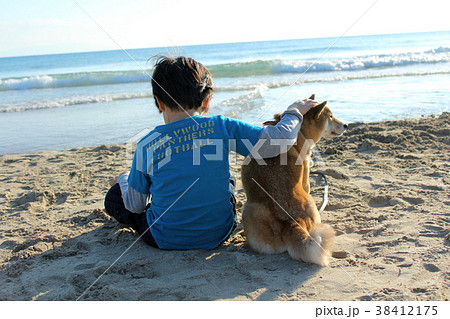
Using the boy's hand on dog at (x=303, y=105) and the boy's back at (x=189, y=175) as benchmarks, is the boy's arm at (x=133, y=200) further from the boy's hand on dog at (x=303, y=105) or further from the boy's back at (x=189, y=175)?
the boy's hand on dog at (x=303, y=105)

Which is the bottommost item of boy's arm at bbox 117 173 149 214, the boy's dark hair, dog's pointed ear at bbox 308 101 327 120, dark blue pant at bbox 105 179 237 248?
dark blue pant at bbox 105 179 237 248

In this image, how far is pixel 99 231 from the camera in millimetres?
4164

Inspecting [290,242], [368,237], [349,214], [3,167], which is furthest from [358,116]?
[3,167]

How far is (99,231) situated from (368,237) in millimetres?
2786

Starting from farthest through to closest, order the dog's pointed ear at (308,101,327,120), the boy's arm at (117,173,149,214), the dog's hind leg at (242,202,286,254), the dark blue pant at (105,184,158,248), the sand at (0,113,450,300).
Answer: the dog's pointed ear at (308,101,327,120) < the dark blue pant at (105,184,158,248) < the boy's arm at (117,173,149,214) < the dog's hind leg at (242,202,286,254) < the sand at (0,113,450,300)

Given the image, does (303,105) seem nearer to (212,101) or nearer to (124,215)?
(124,215)

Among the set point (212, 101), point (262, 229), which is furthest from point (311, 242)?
point (212, 101)

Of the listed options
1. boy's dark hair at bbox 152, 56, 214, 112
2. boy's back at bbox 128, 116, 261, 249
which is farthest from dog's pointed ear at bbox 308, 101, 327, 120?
boy's dark hair at bbox 152, 56, 214, 112

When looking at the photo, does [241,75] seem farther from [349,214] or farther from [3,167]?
[349,214]

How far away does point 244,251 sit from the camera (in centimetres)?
351

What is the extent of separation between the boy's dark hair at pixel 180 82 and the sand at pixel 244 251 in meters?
1.37

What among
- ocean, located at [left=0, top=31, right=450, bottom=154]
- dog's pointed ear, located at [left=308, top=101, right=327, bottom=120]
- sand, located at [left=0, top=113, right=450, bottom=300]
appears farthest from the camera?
ocean, located at [left=0, top=31, right=450, bottom=154]

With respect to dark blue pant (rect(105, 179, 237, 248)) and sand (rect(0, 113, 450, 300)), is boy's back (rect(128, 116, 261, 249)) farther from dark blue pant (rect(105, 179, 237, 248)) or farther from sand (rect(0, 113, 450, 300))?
sand (rect(0, 113, 450, 300))

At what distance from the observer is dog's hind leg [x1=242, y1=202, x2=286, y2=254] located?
3.30 m
